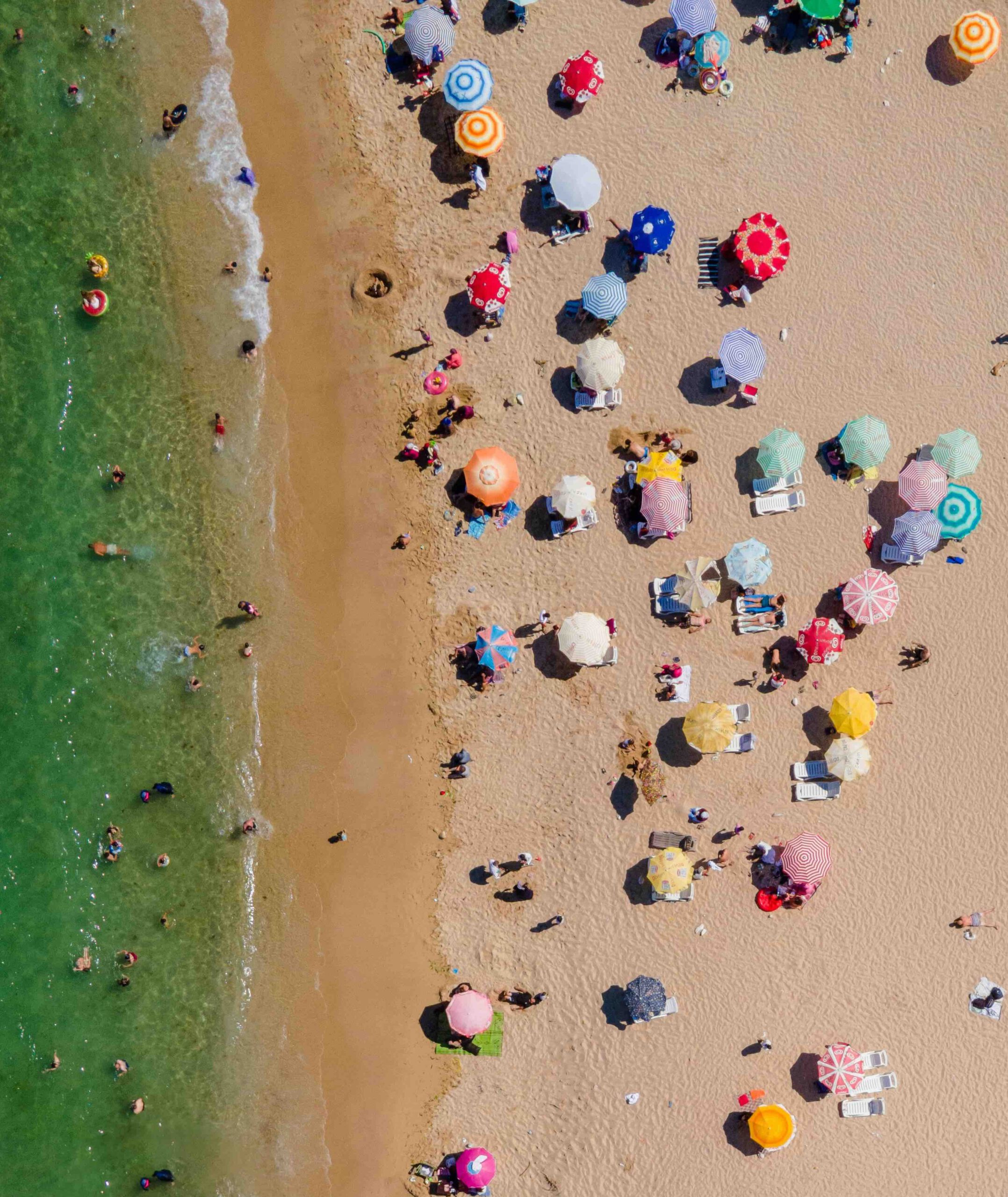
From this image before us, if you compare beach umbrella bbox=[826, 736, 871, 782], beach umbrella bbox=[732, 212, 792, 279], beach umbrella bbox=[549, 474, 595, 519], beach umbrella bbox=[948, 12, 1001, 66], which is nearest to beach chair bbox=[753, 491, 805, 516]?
beach umbrella bbox=[549, 474, 595, 519]

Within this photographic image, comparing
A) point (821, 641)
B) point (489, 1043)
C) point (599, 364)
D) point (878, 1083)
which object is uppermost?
point (599, 364)

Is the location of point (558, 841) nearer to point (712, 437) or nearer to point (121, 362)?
point (712, 437)

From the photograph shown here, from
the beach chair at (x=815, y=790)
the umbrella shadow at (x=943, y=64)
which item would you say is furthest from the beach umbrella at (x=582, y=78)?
the beach chair at (x=815, y=790)

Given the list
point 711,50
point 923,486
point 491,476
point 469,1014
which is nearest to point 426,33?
point 711,50

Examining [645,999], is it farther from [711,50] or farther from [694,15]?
[694,15]

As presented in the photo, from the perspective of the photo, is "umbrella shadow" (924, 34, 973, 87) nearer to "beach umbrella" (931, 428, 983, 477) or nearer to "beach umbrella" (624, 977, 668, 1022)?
"beach umbrella" (931, 428, 983, 477)

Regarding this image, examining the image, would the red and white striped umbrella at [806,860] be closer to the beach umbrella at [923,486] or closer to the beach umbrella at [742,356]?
the beach umbrella at [923,486]

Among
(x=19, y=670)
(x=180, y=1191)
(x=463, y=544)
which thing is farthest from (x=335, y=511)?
(x=180, y=1191)
